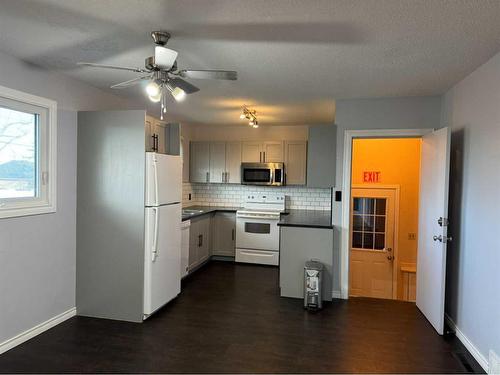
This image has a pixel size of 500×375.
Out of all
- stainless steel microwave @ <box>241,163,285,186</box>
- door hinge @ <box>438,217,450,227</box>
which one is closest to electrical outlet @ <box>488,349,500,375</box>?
door hinge @ <box>438,217,450,227</box>

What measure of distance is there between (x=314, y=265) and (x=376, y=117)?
1888 mm

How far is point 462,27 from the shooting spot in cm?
207

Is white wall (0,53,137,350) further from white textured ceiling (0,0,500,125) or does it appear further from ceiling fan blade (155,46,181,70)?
ceiling fan blade (155,46,181,70)

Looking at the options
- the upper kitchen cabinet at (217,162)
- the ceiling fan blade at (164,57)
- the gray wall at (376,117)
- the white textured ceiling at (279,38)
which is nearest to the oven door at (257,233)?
the upper kitchen cabinet at (217,162)

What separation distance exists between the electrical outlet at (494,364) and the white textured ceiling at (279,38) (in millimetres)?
2227

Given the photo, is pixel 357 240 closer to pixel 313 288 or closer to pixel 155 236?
pixel 313 288

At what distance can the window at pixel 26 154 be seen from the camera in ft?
8.97

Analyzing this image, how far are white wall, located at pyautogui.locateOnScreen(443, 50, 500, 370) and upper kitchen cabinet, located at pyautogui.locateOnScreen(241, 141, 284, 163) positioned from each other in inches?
108

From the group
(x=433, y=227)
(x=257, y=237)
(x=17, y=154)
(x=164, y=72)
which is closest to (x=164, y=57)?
(x=164, y=72)

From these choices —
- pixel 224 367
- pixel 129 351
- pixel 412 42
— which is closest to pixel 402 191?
pixel 412 42

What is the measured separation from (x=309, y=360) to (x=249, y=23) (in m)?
2.52

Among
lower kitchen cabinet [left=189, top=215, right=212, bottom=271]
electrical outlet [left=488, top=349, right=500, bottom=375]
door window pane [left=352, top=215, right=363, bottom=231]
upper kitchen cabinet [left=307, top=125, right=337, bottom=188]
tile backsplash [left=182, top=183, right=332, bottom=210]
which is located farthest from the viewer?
tile backsplash [left=182, top=183, right=332, bottom=210]

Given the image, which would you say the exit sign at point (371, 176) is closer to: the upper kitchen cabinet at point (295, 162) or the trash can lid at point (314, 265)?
the upper kitchen cabinet at point (295, 162)

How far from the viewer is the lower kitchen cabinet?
495cm
